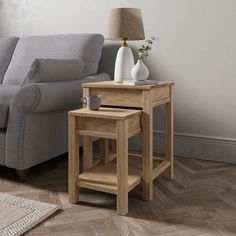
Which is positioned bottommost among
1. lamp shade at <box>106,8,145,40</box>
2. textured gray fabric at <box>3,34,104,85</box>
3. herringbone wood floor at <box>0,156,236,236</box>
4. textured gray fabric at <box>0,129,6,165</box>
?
herringbone wood floor at <box>0,156,236,236</box>

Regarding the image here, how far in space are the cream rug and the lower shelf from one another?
0.17m

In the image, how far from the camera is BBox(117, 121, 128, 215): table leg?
1.48 m

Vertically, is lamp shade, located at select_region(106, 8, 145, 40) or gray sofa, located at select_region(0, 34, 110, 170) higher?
lamp shade, located at select_region(106, 8, 145, 40)

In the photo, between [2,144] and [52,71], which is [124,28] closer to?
[52,71]

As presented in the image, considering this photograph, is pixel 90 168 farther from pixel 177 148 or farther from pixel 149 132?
pixel 177 148

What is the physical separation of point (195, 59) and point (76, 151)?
1123mm

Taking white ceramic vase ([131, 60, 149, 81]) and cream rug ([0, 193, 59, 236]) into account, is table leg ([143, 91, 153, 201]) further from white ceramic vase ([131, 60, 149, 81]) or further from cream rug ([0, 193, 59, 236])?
cream rug ([0, 193, 59, 236])

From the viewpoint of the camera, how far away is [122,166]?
4.91 ft

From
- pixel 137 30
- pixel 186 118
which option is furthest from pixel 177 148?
pixel 137 30

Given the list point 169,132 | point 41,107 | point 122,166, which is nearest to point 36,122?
point 41,107

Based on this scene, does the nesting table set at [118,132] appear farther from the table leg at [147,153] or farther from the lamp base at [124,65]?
the lamp base at [124,65]

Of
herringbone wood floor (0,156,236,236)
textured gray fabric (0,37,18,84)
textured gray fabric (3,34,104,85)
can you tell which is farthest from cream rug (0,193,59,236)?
textured gray fabric (0,37,18,84)

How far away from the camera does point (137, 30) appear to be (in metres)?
1.77

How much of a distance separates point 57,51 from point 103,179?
114 cm
